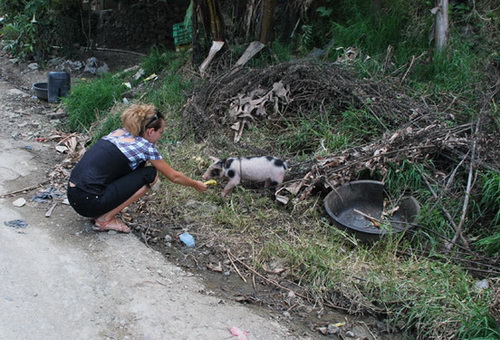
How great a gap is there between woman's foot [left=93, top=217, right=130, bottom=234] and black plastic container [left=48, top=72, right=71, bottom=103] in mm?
4791

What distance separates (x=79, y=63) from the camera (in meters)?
10.3

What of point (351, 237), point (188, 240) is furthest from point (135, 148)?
point (351, 237)

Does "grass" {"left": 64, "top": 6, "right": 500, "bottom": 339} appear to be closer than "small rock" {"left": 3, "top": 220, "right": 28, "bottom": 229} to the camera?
Yes

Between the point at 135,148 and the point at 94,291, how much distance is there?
3.95ft

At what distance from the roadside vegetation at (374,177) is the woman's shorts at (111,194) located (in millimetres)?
519

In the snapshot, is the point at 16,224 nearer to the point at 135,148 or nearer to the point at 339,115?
the point at 135,148

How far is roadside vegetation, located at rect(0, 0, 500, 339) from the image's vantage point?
3756mm

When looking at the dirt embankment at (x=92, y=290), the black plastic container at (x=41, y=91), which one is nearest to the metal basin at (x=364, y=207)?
the dirt embankment at (x=92, y=290)

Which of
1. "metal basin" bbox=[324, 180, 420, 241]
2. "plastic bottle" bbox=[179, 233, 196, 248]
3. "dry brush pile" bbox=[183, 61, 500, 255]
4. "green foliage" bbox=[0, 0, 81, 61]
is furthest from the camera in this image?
"green foliage" bbox=[0, 0, 81, 61]

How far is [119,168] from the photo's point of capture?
161 inches

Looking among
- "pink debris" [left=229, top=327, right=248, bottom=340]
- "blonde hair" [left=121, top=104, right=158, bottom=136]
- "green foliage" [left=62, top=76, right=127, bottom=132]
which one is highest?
"blonde hair" [left=121, top=104, right=158, bottom=136]

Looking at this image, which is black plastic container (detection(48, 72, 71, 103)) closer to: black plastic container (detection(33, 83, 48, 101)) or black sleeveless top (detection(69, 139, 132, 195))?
black plastic container (detection(33, 83, 48, 101))

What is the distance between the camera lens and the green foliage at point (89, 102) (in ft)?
23.6

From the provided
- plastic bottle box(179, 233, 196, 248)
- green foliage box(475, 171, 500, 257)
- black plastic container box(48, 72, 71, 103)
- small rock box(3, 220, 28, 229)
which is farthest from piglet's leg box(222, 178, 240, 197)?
black plastic container box(48, 72, 71, 103)
